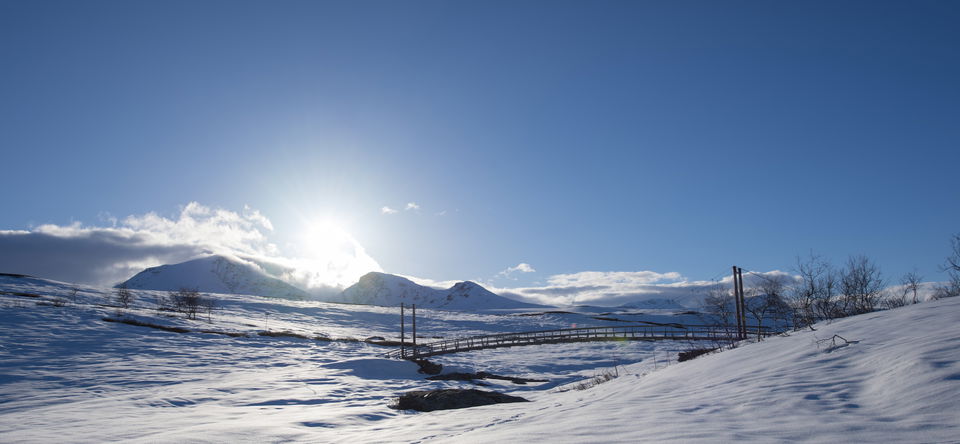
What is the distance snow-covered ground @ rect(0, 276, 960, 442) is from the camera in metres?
4.25

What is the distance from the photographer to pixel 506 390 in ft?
64.1

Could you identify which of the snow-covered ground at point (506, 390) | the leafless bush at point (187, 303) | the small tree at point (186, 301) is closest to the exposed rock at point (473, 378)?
the snow-covered ground at point (506, 390)

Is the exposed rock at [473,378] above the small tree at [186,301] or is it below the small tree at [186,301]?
below

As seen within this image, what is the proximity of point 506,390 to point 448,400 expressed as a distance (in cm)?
835

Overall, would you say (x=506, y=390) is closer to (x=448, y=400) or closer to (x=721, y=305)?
(x=448, y=400)

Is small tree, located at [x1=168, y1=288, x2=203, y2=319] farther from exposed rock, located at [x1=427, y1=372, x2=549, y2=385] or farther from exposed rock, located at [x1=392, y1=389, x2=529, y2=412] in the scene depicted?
exposed rock, located at [x1=392, y1=389, x2=529, y2=412]

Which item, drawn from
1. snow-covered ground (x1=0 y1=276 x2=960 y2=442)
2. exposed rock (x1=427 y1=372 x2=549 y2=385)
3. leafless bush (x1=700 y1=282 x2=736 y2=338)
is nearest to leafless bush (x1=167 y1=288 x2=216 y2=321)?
snow-covered ground (x1=0 y1=276 x2=960 y2=442)

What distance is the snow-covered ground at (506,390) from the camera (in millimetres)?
4246

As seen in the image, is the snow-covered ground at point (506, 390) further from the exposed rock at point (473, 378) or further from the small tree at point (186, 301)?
the small tree at point (186, 301)

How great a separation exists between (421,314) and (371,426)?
3216 inches

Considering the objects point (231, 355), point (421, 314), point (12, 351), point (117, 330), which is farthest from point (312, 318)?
point (12, 351)

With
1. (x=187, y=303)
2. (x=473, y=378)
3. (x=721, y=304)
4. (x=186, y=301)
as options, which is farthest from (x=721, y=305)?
(x=186, y=301)

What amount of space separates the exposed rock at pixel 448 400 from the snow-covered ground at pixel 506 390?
2.22 feet

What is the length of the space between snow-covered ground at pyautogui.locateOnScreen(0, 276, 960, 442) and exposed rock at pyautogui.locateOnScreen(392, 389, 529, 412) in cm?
68
